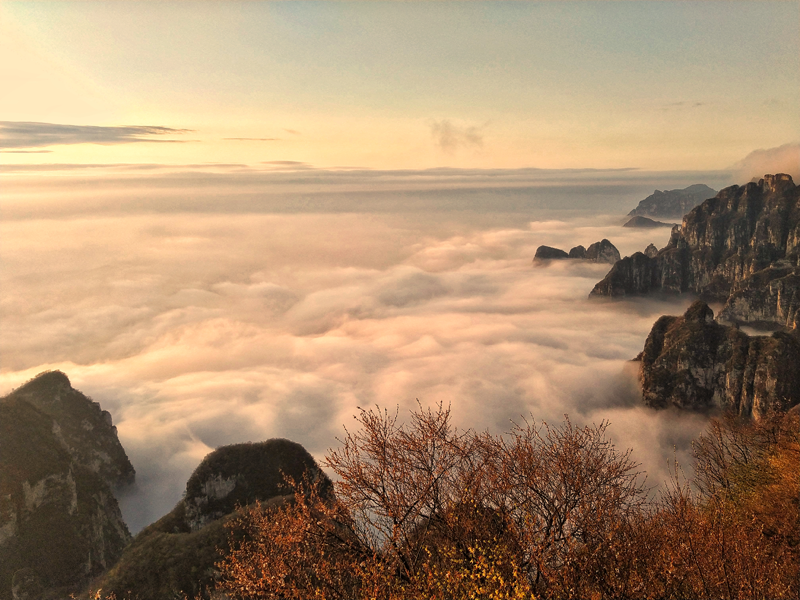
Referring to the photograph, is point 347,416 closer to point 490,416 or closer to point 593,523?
point 490,416

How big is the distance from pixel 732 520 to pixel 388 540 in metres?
20.6

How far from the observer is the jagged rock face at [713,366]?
129250mm

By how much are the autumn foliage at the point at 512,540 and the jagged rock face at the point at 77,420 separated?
10319 cm

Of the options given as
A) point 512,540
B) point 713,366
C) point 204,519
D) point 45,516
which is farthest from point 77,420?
point 713,366

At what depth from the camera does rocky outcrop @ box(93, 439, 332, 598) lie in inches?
1882

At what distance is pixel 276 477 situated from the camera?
232ft

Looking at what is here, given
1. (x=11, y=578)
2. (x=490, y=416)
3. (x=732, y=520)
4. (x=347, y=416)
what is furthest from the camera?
(x=347, y=416)

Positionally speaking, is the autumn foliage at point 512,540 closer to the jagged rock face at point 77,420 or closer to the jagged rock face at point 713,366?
the jagged rock face at point 77,420

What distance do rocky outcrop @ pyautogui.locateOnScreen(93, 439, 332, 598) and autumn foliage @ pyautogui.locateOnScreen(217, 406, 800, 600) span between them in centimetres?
1769

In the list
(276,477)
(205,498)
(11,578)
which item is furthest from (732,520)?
(11,578)

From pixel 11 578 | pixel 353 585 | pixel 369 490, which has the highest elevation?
pixel 369 490

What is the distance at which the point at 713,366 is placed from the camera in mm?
146375

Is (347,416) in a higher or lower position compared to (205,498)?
lower

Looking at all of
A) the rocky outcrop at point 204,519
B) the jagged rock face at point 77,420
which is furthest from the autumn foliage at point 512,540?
the jagged rock face at point 77,420
